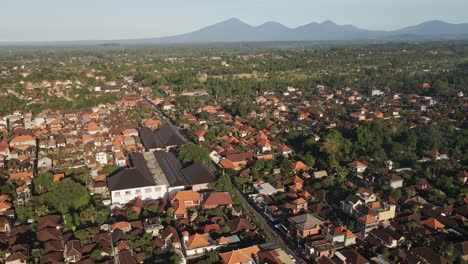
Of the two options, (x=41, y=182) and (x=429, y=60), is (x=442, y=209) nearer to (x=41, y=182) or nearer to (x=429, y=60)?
(x=41, y=182)

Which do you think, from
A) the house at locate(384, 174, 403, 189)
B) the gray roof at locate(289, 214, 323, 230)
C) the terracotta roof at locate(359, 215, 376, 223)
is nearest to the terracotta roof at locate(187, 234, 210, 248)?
the gray roof at locate(289, 214, 323, 230)

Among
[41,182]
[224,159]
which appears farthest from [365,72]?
[41,182]

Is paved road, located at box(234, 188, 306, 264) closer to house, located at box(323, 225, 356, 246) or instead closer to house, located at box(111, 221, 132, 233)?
house, located at box(323, 225, 356, 246)

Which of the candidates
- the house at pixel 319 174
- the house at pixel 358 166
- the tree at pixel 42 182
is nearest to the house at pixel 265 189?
the house at pixel 319 174

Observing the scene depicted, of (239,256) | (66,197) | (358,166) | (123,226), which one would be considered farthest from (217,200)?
(358,166)

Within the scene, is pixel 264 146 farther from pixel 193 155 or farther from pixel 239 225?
pixel 239 225

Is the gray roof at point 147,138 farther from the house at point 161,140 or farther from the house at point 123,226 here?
the house at point 123,226

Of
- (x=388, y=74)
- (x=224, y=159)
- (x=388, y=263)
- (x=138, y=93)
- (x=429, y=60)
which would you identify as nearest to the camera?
(x=388, y=263)
